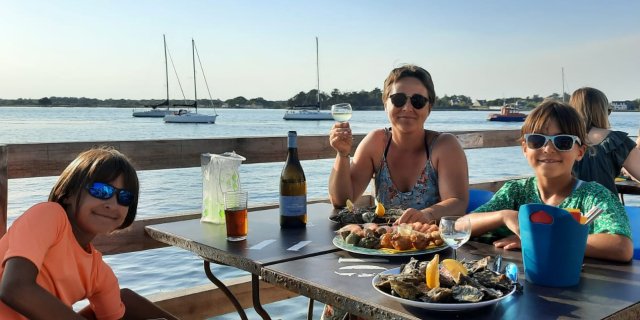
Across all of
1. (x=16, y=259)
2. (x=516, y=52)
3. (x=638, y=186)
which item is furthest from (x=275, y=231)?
(x=516, y=52)

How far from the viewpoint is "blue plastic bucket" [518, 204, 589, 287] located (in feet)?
4.99

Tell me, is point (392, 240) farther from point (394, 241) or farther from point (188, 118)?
point (188, 118)

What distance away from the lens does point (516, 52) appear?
25953 mm

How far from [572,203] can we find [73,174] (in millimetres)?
1676

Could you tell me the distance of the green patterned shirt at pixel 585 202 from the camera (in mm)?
1864

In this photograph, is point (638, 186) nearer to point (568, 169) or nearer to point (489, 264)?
point (568, 169)

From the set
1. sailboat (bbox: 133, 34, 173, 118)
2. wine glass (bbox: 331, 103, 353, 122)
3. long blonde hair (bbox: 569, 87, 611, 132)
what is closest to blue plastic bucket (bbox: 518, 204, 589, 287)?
wine glass (bbox: 331, 103, 353, 122)

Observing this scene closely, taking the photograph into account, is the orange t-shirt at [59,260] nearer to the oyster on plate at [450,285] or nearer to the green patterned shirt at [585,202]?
the oyster on plate at [450,285]

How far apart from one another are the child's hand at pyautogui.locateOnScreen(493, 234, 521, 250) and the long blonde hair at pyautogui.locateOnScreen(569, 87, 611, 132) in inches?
88.1

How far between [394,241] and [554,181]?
0.68 meters

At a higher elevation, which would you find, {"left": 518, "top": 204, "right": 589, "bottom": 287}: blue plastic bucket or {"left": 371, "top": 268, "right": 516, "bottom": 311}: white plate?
{"left": 518, "top": 204, "right": 589, "bottom": 287}: blue plastic bucket

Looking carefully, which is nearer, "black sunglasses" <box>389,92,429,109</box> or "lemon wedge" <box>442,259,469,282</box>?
"lemon wedge" <box>442,259,469,282</box>

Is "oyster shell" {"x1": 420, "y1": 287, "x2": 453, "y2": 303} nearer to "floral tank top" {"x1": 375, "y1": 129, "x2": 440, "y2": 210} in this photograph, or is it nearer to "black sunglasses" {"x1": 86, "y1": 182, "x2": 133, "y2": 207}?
"black sunglasses" {"x1": 86, "y1": 182, "x2": 133, "y2": 207}

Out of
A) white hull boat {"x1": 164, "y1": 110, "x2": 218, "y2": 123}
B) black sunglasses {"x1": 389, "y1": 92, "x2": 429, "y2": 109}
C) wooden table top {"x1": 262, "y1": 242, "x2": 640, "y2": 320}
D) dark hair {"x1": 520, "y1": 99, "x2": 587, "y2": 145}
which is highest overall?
black sunglasses {"x1": 389, "y1": 92, "x2": 429, "y2": 109}
